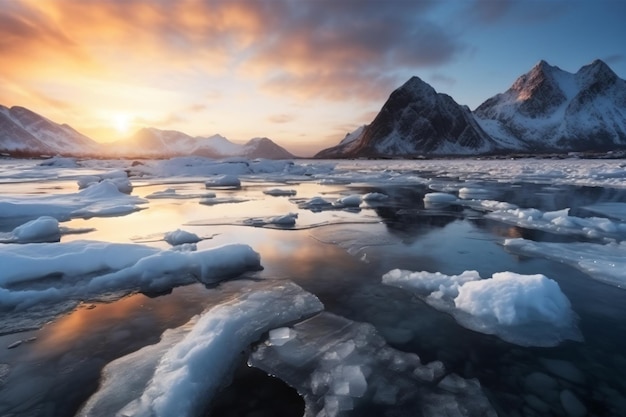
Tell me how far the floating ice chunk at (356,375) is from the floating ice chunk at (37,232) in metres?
8.52

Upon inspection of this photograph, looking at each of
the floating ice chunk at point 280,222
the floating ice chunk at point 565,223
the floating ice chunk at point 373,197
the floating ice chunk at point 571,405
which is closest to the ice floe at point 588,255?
the floating ice chunk at point 565,223

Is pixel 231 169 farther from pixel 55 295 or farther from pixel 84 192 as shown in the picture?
pixel 55 295

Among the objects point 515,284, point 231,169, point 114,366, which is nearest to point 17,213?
point 114,366

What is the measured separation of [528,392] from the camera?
3.57 metres

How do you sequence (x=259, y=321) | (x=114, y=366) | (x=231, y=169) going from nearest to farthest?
1. (x=114, y=366)
2. (x=259, y=321)
3. (x=231, y=169)

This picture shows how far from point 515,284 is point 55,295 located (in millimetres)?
7086

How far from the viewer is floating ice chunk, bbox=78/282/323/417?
3195mm

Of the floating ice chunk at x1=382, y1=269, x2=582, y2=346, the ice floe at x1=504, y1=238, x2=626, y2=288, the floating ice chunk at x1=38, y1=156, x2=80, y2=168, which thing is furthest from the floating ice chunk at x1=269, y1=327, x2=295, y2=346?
the floating ice chunk at x1=38, y1=156, x2=80, y2=168

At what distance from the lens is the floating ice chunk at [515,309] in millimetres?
4629

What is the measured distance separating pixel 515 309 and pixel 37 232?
1135 cm

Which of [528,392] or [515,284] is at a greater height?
[515,284]

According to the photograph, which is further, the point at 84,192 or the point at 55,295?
the point at 84,192

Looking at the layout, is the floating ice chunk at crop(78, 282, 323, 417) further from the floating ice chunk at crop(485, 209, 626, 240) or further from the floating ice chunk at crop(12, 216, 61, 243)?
the floating ice chunk at crop(485, 209, 626, 240)

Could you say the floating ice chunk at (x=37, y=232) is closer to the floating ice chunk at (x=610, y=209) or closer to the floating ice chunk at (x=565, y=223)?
the floating ice chunk at (x=565, y=223)
